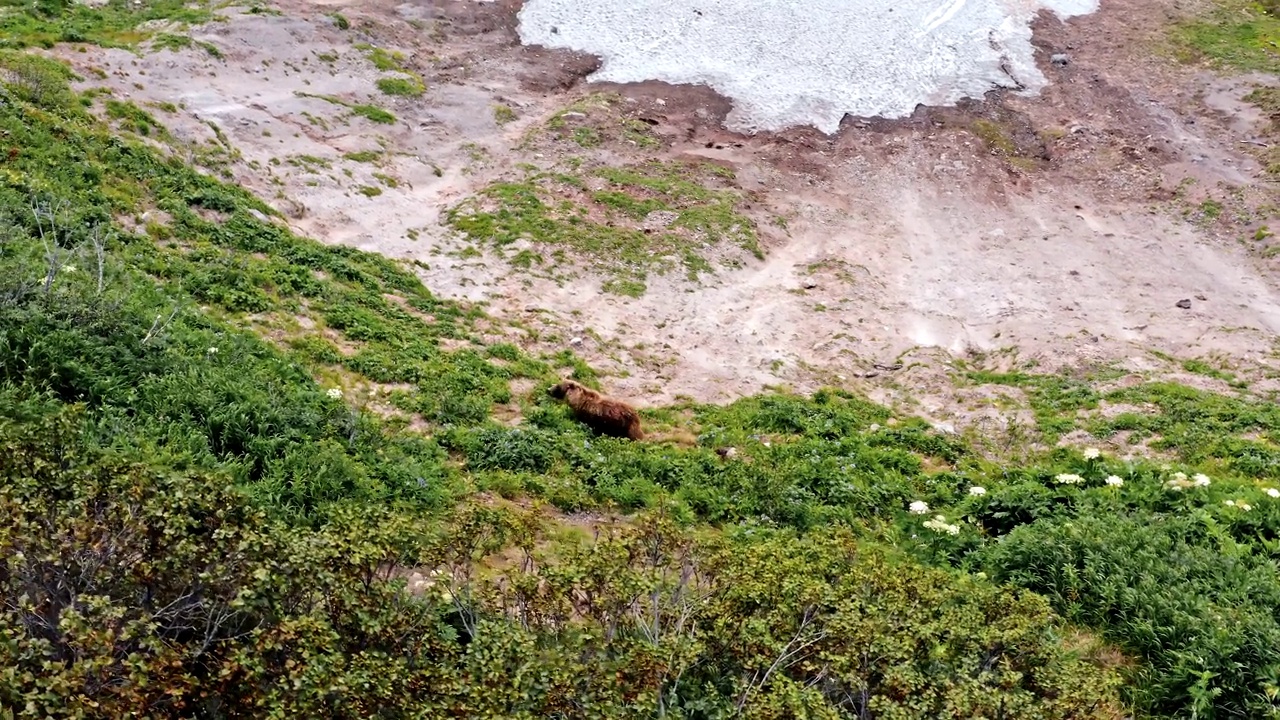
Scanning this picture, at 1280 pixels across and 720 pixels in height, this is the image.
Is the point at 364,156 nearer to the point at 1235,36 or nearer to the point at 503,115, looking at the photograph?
the point at 503,115

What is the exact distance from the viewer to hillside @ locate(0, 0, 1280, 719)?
5250 mm

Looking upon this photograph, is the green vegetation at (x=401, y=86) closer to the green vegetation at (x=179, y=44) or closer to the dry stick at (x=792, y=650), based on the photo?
the green vegetation at (x=179, y=44)

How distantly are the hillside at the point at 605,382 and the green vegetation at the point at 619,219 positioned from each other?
0.53ft

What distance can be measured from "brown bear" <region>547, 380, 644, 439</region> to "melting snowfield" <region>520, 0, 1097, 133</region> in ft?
58.8

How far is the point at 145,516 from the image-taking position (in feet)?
17.6

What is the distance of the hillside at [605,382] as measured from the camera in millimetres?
5250

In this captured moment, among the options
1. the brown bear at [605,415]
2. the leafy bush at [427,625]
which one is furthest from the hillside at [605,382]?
the brown bear at [605,415]

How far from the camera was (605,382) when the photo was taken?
1515 centimetres

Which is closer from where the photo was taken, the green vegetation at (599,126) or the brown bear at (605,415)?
the brown bear at (605,415)

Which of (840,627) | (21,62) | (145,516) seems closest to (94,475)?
(145,516)

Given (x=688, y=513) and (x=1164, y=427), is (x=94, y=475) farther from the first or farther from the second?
(x=1164, y=427)

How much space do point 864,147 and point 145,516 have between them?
26081 mm

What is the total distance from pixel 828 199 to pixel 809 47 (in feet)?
38.1

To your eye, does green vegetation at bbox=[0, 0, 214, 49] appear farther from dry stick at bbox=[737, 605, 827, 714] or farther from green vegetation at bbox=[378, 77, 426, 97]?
dry stick at bbox=[737, 605, 827, 714]
